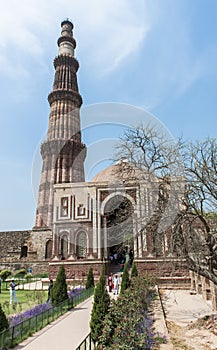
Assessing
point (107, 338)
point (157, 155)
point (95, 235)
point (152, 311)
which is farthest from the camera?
point (95, 235)

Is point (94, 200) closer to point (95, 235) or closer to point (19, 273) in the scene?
point (95, 235)

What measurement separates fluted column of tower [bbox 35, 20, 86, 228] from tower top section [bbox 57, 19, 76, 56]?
167 mm

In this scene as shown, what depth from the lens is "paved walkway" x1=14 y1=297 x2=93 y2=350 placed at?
20.9 ft

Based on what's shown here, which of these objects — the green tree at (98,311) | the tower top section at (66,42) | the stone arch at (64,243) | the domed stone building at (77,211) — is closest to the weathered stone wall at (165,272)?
the domed stone building at (77,211)

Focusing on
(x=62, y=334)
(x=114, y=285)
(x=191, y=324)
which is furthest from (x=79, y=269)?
(x=62, y=334)

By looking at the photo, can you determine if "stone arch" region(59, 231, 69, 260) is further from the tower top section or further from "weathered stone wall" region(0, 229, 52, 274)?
the tower top section

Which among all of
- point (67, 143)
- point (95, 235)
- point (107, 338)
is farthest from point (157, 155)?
point (67, 143)

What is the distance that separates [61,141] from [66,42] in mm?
12749

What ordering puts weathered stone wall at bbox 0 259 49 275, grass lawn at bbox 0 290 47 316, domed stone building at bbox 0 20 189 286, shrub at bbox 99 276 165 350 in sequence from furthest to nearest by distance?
weathered stone wall at bbox 0 259 49 275, grass lawn at bbox 0 290 47 316, domed stone building at bbox 0 20 189 286, shrub at bbox 99 276 165 350

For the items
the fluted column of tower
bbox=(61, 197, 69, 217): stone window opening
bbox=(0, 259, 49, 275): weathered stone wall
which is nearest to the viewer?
bbox=(61, 197, 69, 217): stone window opening

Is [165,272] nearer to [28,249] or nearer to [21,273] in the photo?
[21,273]

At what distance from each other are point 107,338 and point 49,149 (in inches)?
1017

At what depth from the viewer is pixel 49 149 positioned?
96.7ft

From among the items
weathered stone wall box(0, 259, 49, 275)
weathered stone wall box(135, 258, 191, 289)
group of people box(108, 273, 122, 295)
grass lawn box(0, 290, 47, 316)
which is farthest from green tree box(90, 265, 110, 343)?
weathered stone wall box(0, 259, 49, 275)
